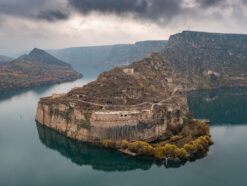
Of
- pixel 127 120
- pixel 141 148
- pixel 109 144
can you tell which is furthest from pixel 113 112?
pixel 141 148

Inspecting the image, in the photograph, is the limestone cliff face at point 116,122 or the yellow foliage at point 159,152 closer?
the yellow foliage at point 159,152

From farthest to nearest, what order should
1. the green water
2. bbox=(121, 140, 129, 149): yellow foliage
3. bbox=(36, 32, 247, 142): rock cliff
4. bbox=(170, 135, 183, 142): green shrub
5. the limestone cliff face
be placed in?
1. bbox=(36, 32, 247, 142): rock cliff
2. the limestone cliff face
3. bbox=(170, 135, 183, 142): green shrub
4. bbox=(121, 140, 129, 149): yellow foliage
5. the green water

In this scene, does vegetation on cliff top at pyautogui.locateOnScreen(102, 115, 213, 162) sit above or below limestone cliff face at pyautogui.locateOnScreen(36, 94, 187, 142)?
below

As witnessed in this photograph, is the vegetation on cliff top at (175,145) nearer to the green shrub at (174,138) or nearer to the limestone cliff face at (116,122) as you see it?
the green shrub at (174,138)

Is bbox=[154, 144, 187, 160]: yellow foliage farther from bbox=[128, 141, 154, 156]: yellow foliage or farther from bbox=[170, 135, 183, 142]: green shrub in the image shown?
bbox=[170, 135, 183, 142]: green shrub

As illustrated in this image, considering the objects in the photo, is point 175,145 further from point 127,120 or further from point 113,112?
point 113,112

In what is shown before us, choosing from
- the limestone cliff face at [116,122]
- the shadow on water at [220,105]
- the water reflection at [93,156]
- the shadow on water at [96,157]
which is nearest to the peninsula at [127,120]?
the limestone cliff face at [116,122]

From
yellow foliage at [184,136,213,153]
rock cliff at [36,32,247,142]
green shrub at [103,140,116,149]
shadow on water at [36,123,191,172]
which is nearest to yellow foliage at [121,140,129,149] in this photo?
shadow on water at [36,123,191,172]
